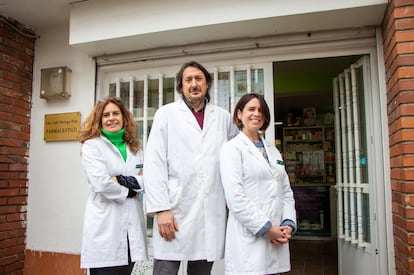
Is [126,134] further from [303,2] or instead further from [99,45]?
[303,2]

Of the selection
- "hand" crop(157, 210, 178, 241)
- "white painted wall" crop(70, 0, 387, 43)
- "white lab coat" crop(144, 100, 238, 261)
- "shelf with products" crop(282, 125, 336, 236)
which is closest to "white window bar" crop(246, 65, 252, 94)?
"white painted wall" crop(70, 0, 387, 43)

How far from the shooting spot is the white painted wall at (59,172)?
3027 mm

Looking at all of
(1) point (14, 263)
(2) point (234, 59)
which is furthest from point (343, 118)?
(1) point (14, 263)

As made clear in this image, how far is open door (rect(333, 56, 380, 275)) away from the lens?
100 inches

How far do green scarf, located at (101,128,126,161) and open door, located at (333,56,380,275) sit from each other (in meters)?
1.93

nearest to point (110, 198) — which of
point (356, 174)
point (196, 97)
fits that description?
point (196, 97)

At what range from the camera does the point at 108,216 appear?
180 centimetres

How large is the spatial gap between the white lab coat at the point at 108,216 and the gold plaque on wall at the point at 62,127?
131 cm

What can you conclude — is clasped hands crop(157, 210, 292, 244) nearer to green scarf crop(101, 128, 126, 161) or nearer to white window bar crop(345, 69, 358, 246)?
green scarf crop(101, 128, 126, 161)

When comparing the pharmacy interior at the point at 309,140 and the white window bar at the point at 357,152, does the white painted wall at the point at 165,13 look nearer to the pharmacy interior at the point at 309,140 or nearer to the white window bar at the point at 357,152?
the white window bar at the point at 357,152

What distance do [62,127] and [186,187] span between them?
1955 millimetres

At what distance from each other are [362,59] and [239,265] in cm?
203

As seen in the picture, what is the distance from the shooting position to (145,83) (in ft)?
9.98

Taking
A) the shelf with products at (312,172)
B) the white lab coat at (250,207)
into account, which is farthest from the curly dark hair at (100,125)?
the shelf with products at (312,172)
